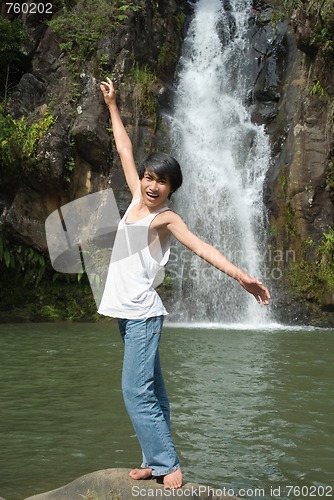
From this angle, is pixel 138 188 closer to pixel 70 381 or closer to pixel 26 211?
pixel 70 381

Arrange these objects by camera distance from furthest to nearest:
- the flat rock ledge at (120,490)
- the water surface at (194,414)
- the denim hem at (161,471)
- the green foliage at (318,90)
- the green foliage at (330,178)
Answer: the green foliage at (318,90), the green foliage at (330,178), the water surface at (194,414), the denim hem at (161,471), the flat rock ledge at (120,490)

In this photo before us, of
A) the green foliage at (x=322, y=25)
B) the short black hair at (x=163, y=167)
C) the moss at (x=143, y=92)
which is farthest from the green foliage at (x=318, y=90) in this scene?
the short black hair at (x=163, y=167)

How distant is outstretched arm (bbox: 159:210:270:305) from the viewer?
276 cm

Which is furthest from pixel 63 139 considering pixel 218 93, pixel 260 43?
pixel 260 43

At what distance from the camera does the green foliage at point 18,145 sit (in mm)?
13672

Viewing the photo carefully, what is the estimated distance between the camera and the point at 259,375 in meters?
7.07

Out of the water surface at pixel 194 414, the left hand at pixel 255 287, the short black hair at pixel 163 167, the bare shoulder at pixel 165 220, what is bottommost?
the water surface at pixel 194 414

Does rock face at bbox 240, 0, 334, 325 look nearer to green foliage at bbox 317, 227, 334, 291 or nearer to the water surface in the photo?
green foliage at bbox 317, 227, 334, 291

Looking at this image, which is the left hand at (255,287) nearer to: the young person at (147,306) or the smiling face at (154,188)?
the young person at (147,306)

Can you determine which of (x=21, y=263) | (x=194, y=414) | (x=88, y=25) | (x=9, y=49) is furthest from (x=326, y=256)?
(x=9, y=49)

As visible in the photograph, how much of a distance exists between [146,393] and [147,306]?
442 millimetres

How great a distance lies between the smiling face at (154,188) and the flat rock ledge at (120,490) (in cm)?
143

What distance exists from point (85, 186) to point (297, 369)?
8.04 m

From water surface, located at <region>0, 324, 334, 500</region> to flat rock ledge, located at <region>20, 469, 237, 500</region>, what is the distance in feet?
1.51
